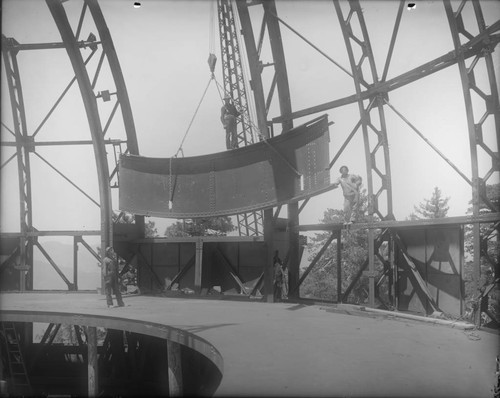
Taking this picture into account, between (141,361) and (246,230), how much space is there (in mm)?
23091

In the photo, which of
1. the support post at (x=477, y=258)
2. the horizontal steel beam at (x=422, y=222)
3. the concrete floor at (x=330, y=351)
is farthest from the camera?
the support post at (x=477, y=258)

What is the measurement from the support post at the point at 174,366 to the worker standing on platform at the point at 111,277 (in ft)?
8.64

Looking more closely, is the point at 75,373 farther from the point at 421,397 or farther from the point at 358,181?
the point at 421,397

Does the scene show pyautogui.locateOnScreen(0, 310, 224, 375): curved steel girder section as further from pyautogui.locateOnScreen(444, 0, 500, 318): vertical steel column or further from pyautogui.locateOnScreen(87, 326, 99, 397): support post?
pyautogui.locateOnScreen(444, 0, 500, 318): vertical steel column

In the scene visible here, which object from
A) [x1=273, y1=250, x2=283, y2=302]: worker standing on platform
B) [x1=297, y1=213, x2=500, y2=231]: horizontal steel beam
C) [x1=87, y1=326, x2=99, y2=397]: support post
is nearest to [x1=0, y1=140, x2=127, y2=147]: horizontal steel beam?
[x1=87, y1=326, x2=99, y2=397]: support post

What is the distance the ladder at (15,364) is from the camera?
13297mm

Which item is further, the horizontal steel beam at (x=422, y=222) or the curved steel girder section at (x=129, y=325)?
the horizontal steel beam at (x=422, y=222)

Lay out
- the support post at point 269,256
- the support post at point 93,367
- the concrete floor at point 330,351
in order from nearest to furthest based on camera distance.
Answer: the concrete floor at point 330,351
the support post at point 93,367
the support post at point 269,256

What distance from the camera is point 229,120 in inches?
508

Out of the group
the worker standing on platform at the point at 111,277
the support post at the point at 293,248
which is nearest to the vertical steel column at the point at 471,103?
the support post at the point at 293,248

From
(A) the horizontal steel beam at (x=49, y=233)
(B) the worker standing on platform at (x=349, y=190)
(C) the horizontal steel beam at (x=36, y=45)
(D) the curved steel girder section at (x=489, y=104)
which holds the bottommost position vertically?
(A) the horizontal steel beam at (x=49, y=233)

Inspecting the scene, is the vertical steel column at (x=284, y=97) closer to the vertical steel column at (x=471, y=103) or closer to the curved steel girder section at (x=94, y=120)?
the vertical steel column at (x=471, y=103)

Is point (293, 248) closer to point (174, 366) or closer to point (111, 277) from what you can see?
point (174, 366)

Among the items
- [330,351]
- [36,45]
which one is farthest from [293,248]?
[36,45]
